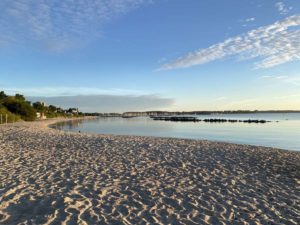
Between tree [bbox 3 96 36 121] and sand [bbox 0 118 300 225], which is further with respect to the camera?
tree [bbox 3 96 36 121]

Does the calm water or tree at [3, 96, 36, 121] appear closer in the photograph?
the calm water

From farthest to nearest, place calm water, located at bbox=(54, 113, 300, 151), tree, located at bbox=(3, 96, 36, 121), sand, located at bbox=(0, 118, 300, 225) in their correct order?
tree, located at bbox=(3, 96, 36, 121) → calm water, located at bbox=(54, 113, 300, 151) → sand, located at bbox=(0, 118, 300, 225)

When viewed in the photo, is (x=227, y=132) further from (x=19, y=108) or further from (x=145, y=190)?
(x=19, y=108)

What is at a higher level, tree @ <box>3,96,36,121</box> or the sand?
tree @ <box>3,96,36,121</box>

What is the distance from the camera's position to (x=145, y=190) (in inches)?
392

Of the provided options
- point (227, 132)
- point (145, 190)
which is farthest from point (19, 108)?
point (145, 190)

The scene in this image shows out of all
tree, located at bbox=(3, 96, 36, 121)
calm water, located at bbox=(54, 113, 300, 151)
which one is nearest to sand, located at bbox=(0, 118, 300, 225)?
calm water, located at bbox=(54, 113, 300, 151)

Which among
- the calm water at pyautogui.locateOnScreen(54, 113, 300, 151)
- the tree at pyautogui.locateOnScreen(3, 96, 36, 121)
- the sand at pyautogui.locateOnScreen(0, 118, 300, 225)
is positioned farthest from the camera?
the tree at pyautogui.locateOnScreen(3, 96, 36, 121)

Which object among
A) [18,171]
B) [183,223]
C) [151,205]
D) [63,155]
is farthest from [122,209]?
[63,155]

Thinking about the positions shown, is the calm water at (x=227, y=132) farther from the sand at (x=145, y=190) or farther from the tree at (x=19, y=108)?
the tree at (x=19, y=108)

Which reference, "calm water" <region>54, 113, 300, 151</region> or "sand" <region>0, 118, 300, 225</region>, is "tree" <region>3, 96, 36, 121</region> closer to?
"calm water" <region>54, 113, 300, 151</region>

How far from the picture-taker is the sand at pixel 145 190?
25.0 feet

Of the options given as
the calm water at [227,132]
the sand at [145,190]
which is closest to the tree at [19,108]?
the calm water at [227,132]

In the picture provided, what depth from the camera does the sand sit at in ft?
25.0
